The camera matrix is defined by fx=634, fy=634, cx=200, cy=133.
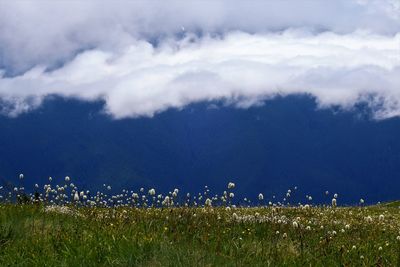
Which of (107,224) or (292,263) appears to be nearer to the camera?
(292,263)

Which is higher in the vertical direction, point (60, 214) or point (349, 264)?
point (60, 214)

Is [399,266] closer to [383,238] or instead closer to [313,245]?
[313,245]

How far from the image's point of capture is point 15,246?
936 centimetres

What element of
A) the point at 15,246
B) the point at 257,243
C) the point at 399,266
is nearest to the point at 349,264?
the point at 399,266

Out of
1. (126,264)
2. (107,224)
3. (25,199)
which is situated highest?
(25,199)

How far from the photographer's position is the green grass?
27.4 feet

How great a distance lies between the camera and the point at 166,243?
28.8 feet

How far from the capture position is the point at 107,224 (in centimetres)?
1094

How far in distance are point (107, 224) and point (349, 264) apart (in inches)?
163

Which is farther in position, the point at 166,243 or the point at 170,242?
the point at 170,242

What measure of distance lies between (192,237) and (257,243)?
107cm

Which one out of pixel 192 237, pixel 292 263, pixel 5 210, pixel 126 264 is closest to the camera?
pixel 126 264

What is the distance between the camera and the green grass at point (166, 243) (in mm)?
8344

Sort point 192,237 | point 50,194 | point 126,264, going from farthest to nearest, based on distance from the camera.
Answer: point 50,194
point 192,237
point 126,264
